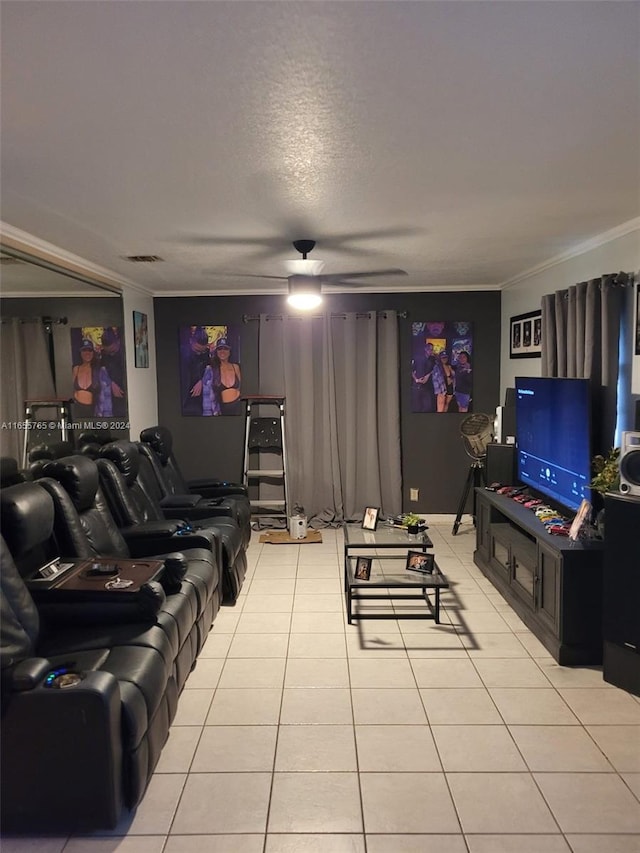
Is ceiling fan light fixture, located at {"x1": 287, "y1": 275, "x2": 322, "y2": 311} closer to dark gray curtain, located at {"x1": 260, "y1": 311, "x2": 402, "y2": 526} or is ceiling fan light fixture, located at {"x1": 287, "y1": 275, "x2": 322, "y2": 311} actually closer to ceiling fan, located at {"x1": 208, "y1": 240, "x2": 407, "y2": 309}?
ceiling fan, located at {"x1": 208, "y1": 240, "x2": 407, "y2": 309}

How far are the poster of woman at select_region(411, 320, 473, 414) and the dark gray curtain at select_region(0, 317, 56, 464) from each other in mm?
3556

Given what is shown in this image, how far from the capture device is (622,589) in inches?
115

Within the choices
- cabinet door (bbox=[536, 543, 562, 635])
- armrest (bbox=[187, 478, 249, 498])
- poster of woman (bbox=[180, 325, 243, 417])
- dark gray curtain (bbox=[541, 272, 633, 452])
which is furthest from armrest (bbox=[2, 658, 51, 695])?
poster of woman (bbox=[180, 325, 243, 417])

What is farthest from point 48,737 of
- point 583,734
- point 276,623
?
point 583,734

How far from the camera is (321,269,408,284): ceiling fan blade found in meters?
5.11

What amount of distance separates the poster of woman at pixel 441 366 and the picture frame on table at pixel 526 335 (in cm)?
51

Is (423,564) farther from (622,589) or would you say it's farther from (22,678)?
(22,678)

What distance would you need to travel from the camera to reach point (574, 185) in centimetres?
267

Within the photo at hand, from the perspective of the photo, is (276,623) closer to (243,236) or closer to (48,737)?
(48,737)

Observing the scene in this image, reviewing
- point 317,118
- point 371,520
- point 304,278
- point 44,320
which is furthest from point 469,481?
point 317,118

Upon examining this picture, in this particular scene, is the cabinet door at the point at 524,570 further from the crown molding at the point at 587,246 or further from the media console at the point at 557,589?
the crown molding at the point at 587,246

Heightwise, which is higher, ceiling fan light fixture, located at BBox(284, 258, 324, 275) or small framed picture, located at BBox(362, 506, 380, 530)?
ceiling fan light fixture, located at BBox(284, 258, 324, 275)

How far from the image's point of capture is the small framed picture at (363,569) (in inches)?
154

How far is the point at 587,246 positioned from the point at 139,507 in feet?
11.8
